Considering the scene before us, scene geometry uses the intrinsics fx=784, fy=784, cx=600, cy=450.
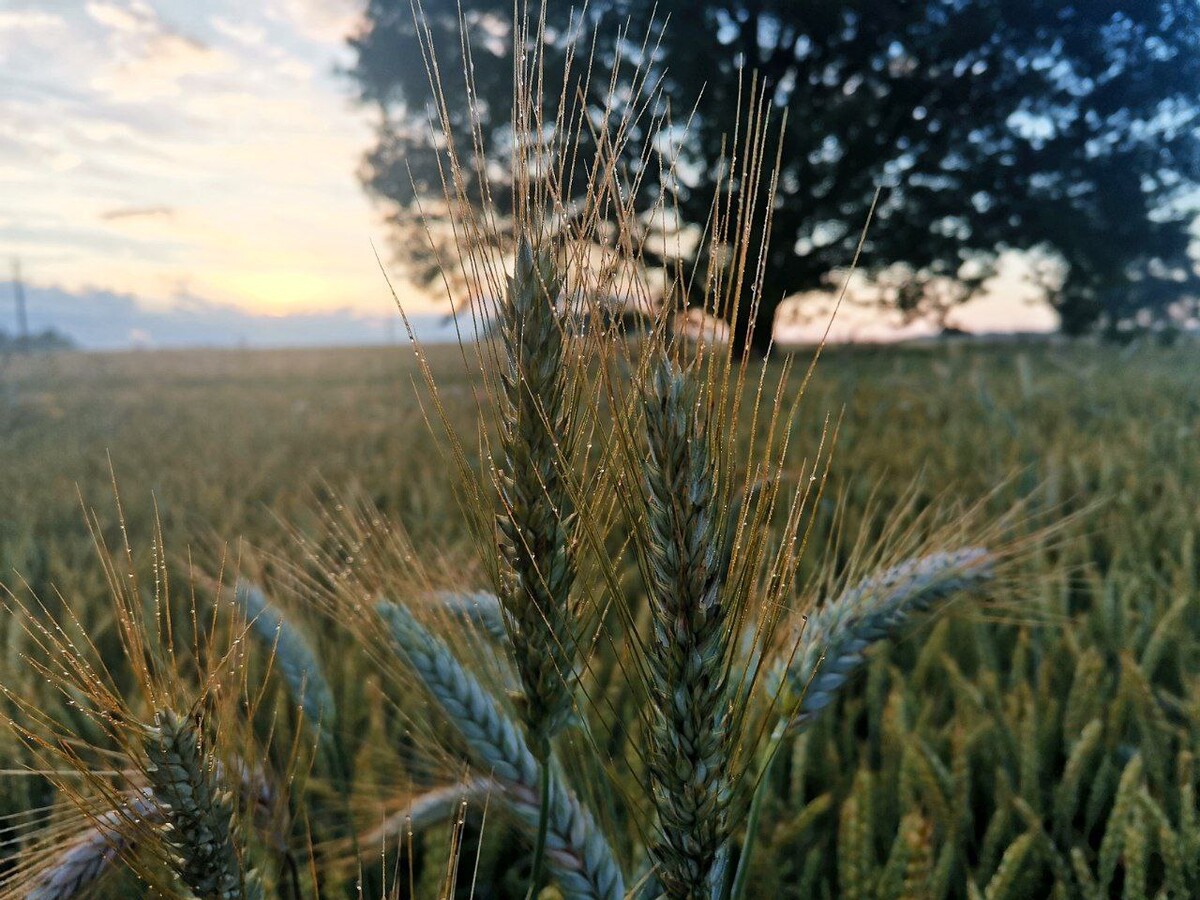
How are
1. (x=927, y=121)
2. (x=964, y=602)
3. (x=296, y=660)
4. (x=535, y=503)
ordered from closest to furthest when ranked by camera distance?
1. (x=535, y=503)
2. (x=296, y=660)
3. (x=964, y=602)
4. (x=927, y=121)

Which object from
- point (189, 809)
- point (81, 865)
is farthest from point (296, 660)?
point (189, 809)

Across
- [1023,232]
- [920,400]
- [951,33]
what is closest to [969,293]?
[1023,232]

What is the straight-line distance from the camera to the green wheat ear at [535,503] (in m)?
0.72

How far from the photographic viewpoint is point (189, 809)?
62 centimetres

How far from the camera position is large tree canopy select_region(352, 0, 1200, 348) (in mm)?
8195

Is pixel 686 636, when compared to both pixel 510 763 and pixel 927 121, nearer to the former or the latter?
pixel 510 763

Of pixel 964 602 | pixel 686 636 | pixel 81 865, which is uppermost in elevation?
pixel 686 636

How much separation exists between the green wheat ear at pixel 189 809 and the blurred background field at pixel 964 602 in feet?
0.82

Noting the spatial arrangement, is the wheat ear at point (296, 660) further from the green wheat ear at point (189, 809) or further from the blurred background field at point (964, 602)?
the green wheat ear at point (189, 809)

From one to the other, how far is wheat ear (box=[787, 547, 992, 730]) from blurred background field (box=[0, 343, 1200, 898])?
187 mm

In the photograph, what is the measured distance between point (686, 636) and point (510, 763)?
342 mm

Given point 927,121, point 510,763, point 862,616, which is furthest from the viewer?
point 927,121

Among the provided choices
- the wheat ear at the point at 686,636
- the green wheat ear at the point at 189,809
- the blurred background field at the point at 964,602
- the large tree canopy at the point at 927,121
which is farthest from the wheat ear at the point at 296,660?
the large tree canopy at the point at 927,121

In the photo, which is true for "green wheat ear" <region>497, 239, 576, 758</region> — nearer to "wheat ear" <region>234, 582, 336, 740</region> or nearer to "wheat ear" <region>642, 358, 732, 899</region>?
Result: "wheat ear" <region>642, 358, 732, 899</region>
